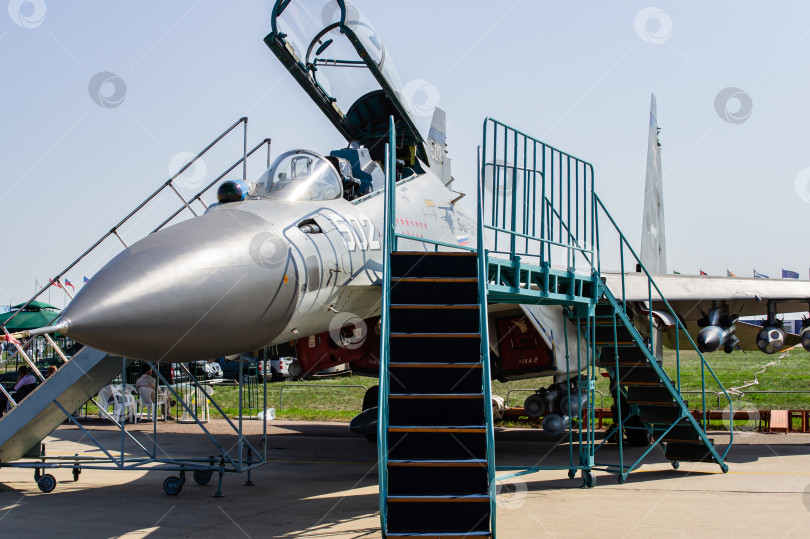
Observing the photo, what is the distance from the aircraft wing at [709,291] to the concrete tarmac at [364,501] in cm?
243

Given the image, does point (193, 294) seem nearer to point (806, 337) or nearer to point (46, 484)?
point (46, 484)

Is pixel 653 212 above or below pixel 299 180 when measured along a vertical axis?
above

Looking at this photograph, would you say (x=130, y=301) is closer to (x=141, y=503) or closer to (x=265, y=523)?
(x=265, y=523)

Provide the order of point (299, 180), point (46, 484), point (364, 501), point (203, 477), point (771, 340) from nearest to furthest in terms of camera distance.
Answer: point (299, 180) < point (364, 501) < point (46, 484) < point (203, 477) < point (771, 340)

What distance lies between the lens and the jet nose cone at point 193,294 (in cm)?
509

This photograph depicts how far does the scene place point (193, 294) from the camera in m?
5.44

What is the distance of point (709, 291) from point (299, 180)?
7326mm

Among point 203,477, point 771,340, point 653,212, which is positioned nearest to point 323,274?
point 203,477

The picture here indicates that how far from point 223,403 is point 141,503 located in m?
15.2

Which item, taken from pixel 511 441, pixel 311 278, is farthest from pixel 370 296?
pixel 511 441

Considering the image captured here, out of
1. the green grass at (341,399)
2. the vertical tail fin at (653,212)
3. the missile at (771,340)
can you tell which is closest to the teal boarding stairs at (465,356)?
the missile at (771,340)

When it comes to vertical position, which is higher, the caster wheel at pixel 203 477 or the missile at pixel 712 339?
the missile at pixel 712 339

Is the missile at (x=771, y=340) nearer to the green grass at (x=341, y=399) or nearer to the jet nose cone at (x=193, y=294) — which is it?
the green grass at (x=341, y=399)

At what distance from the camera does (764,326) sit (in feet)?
40.2
